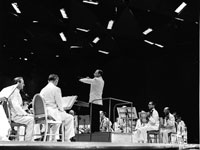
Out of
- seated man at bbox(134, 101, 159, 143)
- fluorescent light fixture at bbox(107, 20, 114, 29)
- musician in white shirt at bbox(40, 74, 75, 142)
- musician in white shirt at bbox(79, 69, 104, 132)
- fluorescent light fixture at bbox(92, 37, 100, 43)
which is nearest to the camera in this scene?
musician in white shirt at bbox(40, 74, 75, 142)

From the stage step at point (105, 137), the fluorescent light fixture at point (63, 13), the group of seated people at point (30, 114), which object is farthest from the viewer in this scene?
the fluorescent light fixture at point (63, 13)

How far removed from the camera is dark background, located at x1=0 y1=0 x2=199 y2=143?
1037cm

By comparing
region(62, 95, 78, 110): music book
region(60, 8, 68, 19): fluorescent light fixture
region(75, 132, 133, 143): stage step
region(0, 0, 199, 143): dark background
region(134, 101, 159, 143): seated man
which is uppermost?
region(60, 8, 68, 19): fluorescent light fixture

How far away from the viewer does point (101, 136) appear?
5.62 meters

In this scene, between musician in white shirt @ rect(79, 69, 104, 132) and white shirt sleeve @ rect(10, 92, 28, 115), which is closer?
white shirt sleeve @ rect(10, 92, 28, 115)

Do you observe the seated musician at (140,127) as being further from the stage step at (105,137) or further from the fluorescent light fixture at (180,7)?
the fluorescent light fixture at (180,7)

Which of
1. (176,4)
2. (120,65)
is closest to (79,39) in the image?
(120,65)

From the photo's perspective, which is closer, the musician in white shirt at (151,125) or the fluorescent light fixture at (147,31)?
the musician in white shirt at (151,125)

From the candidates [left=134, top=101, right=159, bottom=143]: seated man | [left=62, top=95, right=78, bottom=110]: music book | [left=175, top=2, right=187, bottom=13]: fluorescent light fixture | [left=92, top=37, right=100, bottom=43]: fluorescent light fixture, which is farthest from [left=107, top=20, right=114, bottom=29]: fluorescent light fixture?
[left=62, top=95, right=78, bottom=110]: music book

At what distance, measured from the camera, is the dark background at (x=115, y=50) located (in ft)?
34.0

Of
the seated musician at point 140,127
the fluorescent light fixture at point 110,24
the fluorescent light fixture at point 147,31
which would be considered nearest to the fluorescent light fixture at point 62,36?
the fluorescent light fixture at point 110,24

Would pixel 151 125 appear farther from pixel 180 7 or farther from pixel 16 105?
pixel 16 105

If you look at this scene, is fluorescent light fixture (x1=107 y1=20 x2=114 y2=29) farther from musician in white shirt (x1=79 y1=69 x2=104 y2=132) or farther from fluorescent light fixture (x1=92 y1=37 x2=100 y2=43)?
musician in white shirt (x1=79 y1=69 x2=104 y2=132)

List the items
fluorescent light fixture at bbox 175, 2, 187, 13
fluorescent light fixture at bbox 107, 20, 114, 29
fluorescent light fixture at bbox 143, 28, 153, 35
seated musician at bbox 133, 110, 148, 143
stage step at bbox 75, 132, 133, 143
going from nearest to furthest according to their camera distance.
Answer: stage step at bbox 75, 132, 133, 143 < seated musician at bbox 133, 110, 148, 143 < fluorescent light fixture at bbox 175, 2, 187, 13 < fluorescent light fixture at bbox 107, 20, 114, 29 < fluorescent light fixture at bbox 143, 28, 153, 35
